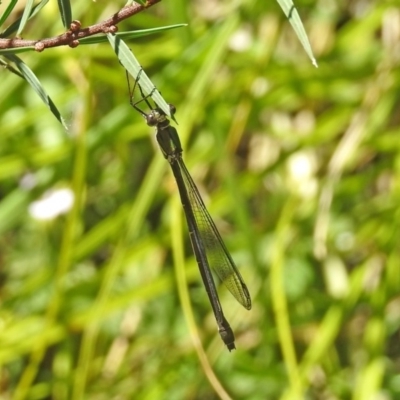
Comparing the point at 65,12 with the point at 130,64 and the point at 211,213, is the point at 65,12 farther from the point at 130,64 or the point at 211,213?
the point at 211,213

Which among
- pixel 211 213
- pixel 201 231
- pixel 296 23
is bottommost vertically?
pixel 296 23

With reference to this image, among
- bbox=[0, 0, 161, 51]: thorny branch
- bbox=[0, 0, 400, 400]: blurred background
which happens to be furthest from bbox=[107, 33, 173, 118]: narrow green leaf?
bbox=[0, 0, 400, 400]: blurred background

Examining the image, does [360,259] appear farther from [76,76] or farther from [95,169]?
[76,76]

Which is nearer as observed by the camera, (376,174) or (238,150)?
(376,174)

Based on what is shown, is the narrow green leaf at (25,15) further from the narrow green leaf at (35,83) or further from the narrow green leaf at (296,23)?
the narrow green leaf at (296,23)

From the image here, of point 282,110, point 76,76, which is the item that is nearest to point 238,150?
point 282,110

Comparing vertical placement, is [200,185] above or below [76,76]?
below

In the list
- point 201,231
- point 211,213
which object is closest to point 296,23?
point 201,231

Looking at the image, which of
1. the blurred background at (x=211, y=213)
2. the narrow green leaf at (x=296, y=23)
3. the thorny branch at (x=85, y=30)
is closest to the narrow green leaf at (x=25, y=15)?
the thorny branch at (x=85, y=30)

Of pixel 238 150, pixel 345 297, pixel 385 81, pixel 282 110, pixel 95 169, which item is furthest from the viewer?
pixel 238 150
